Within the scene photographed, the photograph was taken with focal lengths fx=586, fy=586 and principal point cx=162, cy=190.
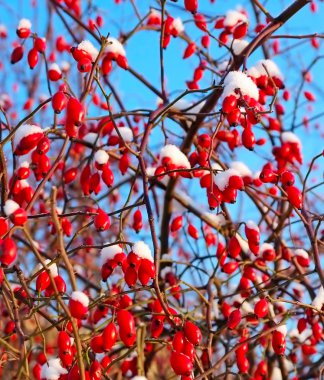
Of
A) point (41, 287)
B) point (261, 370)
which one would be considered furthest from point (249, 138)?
point (261, 370)

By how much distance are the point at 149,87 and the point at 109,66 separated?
30 centimetres

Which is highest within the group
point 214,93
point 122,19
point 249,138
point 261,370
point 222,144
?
point 122,19

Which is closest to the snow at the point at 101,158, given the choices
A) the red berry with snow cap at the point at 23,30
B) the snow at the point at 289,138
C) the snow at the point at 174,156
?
the snow at the point at 174,156

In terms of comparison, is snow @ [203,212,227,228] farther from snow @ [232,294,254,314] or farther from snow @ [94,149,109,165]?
snow @ [94,149,109,165]

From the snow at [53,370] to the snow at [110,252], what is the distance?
0.35 meters

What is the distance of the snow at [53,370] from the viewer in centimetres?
174

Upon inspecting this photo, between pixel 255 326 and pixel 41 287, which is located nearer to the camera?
pixel 41 287

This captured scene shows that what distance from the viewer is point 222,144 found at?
130 inches

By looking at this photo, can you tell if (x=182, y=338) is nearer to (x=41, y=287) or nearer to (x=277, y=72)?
(x=41, y=287)

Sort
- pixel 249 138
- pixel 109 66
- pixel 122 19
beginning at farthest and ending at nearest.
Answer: pixel 122 19, pixel 109 66, pixel 249 138

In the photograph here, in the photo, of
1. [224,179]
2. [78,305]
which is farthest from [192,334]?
[224,179]

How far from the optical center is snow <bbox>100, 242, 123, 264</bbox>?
5.88ft

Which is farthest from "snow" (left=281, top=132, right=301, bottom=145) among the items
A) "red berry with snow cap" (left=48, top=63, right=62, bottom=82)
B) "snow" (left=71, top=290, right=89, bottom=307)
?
"snow" (left=71, top=290, right=89, bottom=307)

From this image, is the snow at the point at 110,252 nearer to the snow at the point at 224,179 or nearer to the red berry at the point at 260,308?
the snow at the point at 224,179
